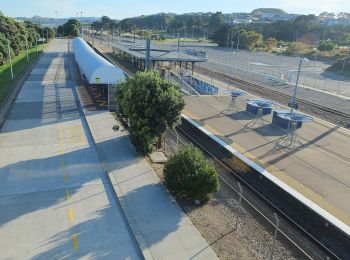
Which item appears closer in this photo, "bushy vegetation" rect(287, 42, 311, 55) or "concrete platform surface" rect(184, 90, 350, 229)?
"concrete platform surface" rect(184, 90, 350, 229)

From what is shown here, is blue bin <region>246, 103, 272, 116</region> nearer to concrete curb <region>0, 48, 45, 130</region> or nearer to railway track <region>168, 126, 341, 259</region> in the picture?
railway track <region>168, 126, 341, 259</region>

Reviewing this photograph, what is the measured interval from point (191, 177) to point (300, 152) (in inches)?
375

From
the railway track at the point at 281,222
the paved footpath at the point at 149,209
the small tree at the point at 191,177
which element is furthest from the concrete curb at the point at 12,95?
the railway track at the point at 281,222

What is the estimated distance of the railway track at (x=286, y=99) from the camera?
31547 mm

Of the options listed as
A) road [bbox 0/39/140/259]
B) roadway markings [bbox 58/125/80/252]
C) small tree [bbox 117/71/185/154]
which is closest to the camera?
road [bbox 0/39/140/259]

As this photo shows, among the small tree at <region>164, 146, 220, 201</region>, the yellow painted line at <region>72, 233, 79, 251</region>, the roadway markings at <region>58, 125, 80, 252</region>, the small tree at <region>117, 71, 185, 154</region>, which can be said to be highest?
the small tree at <region>117, 71, 185, 154</region>

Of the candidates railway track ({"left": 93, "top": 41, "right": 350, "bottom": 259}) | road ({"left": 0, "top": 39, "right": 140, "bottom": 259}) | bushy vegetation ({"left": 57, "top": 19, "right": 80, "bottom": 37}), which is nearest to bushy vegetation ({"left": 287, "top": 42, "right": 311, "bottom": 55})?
road ({"left": 0, "top": 39, "right": 140, "bottom": 259})

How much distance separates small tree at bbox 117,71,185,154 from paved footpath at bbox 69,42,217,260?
4.08ft

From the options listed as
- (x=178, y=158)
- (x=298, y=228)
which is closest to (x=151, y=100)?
(x=178, y=158)

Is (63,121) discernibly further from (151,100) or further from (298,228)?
(298,228)

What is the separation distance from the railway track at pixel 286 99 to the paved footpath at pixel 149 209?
18201mm

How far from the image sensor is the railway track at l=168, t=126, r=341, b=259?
13.2 m

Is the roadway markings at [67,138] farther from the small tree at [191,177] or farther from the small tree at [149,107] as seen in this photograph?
the small tree at [191,177]

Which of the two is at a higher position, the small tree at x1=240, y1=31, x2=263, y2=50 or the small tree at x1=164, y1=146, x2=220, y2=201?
the small tree at x1=164, y1=146, x2=220, y2=201
